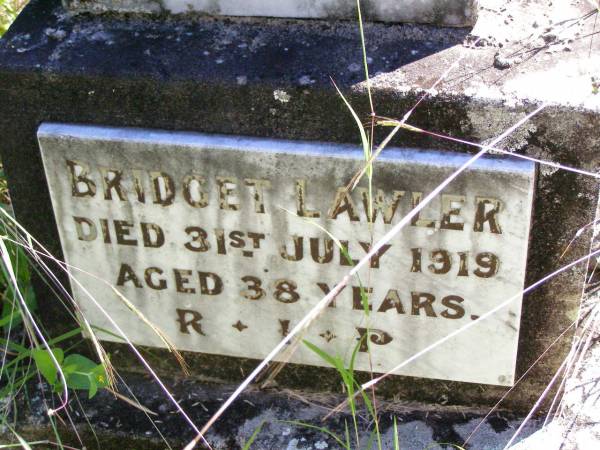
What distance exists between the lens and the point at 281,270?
1829mm

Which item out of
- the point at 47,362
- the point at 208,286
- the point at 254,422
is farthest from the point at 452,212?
the point at 47,362

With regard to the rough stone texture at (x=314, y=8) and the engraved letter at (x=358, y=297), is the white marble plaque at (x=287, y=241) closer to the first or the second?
the engraved letter at (x=358, y=297)

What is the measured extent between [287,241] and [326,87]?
332 mm

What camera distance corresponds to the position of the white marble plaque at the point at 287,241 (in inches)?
65.9

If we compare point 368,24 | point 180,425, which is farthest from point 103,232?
point 368,24

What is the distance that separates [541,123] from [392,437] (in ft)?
2.42

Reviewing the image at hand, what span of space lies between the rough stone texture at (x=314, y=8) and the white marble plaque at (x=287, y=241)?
0.27 meters

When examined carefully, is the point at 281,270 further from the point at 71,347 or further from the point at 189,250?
the point at 71,347

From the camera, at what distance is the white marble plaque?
5.49 ft

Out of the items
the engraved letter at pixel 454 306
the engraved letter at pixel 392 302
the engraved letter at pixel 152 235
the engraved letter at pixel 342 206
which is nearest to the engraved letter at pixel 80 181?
the engraved letter at pixel 152 235

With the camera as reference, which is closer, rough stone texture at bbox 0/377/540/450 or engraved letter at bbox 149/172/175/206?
engraved letter at bbox 149/172/175/206

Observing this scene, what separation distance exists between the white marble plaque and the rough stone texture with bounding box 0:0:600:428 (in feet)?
0.17

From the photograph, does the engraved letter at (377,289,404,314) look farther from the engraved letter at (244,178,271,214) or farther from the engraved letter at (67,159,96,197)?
the engraved letter at (67,159,96,197)

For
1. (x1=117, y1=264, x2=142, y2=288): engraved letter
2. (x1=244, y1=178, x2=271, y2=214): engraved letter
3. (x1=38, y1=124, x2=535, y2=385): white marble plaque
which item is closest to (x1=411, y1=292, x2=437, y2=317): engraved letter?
(x1=38, y1=124, x2=535, y2=385): white marble plaque
